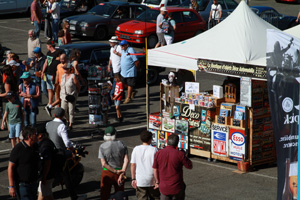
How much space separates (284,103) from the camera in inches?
238

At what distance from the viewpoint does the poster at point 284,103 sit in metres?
6.02

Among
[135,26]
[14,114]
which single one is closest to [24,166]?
[14,114]

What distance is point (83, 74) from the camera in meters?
17.5

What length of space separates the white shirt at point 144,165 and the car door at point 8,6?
24580mm

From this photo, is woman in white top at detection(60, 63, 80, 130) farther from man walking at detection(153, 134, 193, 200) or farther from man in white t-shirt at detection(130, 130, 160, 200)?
man walking at detection(153, 134, 193, 200)

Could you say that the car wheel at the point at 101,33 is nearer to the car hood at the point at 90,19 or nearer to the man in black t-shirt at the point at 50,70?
the car hood at the point at 90,19

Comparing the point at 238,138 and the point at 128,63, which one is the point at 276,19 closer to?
the point at 128,63

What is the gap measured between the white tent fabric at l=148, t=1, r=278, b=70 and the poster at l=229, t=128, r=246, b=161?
143cm

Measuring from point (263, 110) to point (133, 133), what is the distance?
372 centimetres

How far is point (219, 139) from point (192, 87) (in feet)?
4.56

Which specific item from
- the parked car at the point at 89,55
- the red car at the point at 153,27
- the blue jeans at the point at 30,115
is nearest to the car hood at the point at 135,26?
the red car at the point at 153,27

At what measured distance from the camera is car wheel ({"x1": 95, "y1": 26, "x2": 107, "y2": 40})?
84.8 feet

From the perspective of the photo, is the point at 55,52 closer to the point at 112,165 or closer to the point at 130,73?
the point at 130,73

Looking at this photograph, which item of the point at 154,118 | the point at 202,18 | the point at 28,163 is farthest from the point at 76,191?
the point at 202,18
